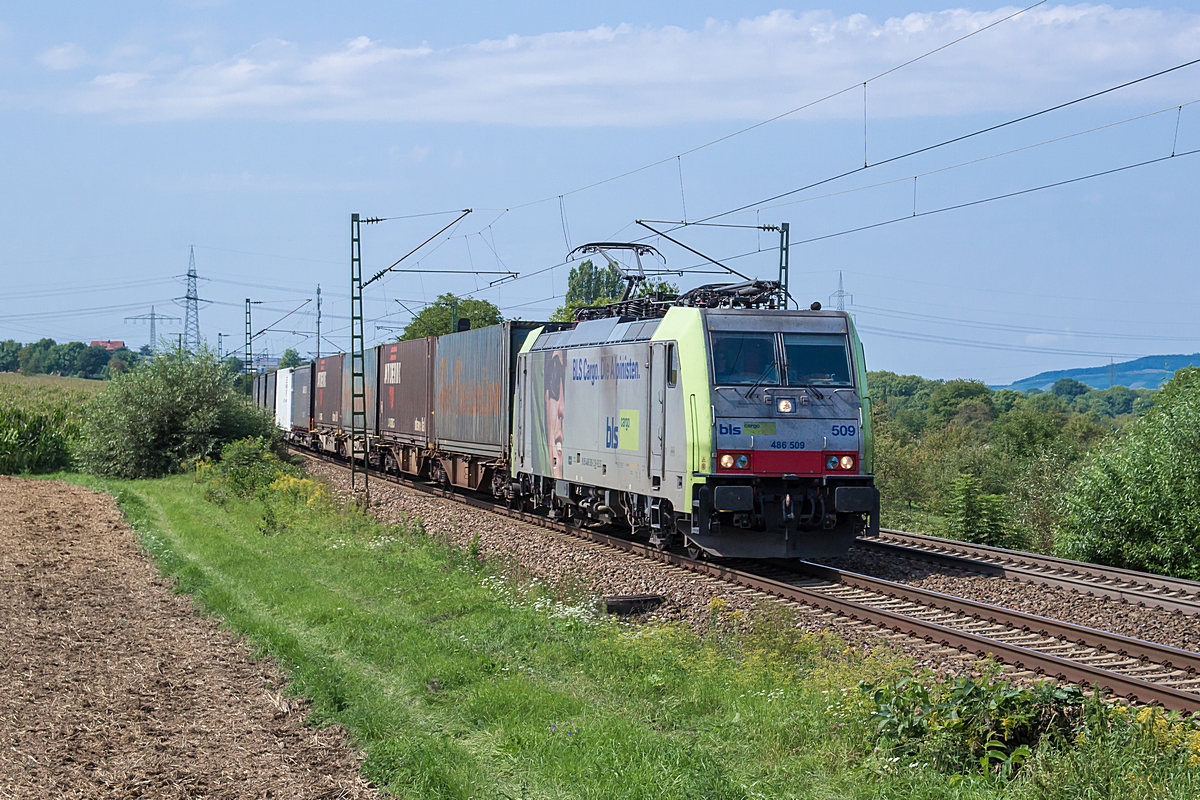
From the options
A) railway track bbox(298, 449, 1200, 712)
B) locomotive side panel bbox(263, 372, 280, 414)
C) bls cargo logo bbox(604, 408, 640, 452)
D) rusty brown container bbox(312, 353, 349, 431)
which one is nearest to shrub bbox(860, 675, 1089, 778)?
railway track bbox(298, 449, 1200, 712)

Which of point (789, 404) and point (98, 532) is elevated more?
point (789, 404)

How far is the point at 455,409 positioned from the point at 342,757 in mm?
18406

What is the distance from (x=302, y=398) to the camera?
4516 cm

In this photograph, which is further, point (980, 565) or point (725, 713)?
point (980, 565)

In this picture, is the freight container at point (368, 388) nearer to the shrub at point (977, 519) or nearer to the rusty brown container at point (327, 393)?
the rusty brown container at point (327, 393)

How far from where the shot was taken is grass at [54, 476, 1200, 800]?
598 cm

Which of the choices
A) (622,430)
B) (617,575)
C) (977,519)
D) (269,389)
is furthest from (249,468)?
(269,389)

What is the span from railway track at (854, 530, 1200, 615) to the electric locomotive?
6.07 ft

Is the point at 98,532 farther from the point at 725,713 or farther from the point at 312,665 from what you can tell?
the point at 725,713

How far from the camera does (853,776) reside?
6.24 meters

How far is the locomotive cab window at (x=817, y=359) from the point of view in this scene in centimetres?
1409

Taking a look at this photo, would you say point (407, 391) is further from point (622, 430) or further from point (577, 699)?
point (577, 699)

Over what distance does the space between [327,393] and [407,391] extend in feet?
33.4

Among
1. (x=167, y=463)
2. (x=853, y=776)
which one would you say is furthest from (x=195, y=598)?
(x=167, y=463)
